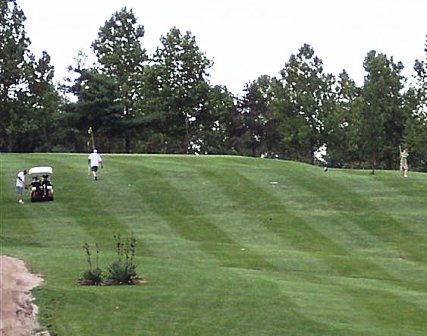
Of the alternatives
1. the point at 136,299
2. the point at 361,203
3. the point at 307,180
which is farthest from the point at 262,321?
the point at 307,180

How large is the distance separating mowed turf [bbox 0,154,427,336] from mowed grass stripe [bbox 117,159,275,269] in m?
0.07

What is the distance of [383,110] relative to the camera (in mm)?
82062

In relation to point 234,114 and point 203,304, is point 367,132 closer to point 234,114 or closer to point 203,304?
point 234,114

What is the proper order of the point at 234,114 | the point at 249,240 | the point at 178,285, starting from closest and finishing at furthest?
1. the point at 178,285
2. the point at 249,240
3. the point at 234,114

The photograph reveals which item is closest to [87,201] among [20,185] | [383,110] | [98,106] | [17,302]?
[20,185]

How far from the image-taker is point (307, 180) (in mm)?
44031

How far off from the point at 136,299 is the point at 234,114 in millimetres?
81766

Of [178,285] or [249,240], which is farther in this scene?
[249,240]

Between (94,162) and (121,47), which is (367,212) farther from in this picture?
(121,47)

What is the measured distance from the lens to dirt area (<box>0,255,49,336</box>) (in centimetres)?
1441

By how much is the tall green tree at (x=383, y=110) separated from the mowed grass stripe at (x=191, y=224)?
121ft

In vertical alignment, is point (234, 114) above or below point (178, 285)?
above

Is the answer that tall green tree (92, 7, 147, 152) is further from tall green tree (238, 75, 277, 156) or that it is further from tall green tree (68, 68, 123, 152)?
tall green tree (238, 75, 277, 156)

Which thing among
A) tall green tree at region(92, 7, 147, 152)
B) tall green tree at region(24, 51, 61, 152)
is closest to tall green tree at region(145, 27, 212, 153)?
tall green tree at region(92, 7, 147, 152)
